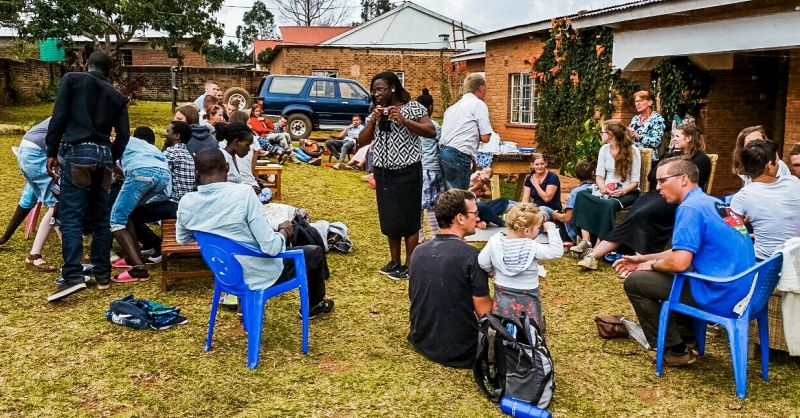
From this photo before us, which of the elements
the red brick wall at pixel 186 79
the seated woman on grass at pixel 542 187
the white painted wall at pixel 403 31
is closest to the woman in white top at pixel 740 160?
the seated woman on grass at pixel 542 187

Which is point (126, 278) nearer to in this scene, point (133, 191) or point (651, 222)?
point (133, 191)

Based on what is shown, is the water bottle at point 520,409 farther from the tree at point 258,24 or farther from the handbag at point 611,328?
the tree at point 258,24

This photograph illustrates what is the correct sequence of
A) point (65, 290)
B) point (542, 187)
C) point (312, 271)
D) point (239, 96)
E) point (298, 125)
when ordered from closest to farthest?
1. point (312, 271)
2. point (65, 290)
3. point (542, 187)
4. point (239, 96)
5. point (298, 125)

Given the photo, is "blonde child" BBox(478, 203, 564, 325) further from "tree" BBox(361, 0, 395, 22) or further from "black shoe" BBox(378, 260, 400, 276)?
"tree" BBox(361, 0, 395, 22)

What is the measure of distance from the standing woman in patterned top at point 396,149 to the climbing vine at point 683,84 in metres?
5.90

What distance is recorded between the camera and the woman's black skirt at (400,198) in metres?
5.86

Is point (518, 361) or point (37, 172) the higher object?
point (37, 172)

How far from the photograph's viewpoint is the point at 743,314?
390 centimetres

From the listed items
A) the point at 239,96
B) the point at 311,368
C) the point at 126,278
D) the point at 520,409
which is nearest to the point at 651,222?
the point at 520,409

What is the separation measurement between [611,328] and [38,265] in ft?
16.0

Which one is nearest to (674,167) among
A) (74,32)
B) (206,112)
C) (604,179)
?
(604,179)

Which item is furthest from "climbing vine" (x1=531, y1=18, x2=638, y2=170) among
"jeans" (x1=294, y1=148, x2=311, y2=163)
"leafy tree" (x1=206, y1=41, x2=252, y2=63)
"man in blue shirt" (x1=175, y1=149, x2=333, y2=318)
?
"leafy tree" (x1=206, y1=41, x2=252, y2=63)

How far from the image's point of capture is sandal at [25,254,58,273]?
628cm

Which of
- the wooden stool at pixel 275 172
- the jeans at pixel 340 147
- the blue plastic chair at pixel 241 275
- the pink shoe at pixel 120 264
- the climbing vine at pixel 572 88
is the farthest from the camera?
the jeans at pixel 340 147
